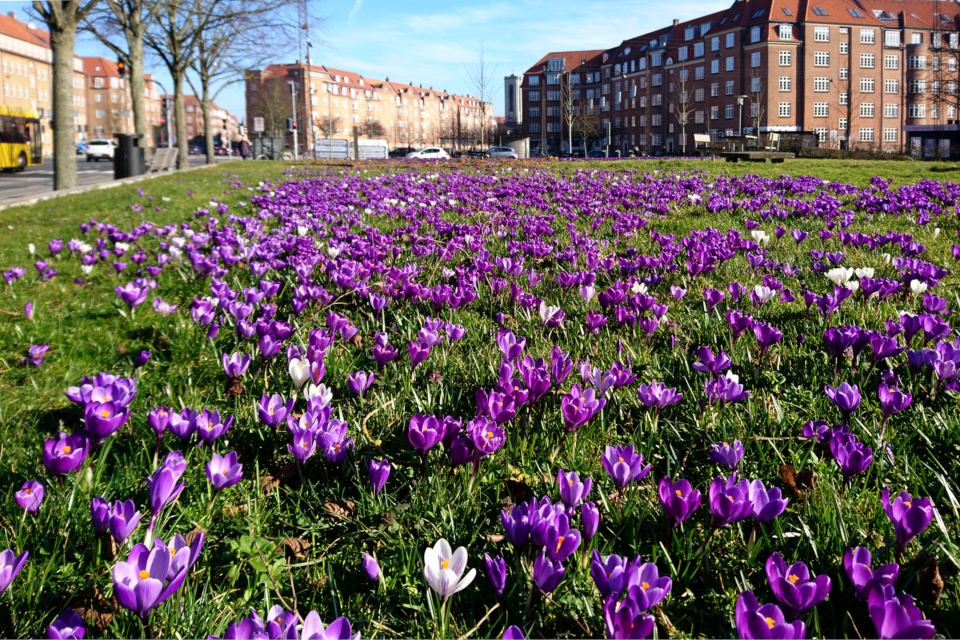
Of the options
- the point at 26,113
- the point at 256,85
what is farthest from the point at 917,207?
the point at 256,85

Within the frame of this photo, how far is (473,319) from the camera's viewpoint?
3336 mm

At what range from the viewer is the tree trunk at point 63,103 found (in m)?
14.7

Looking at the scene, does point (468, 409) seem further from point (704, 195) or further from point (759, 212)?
point (704, 195)

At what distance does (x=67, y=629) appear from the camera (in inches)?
41.7

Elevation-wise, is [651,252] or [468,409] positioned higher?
[651,252]

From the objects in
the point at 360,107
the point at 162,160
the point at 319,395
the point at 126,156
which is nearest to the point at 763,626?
the point at 319,395

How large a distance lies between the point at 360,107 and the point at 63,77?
131 m

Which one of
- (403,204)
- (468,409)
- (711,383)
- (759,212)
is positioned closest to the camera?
(711,383)

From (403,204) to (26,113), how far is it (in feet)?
108

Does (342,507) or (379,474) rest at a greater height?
(379,474)

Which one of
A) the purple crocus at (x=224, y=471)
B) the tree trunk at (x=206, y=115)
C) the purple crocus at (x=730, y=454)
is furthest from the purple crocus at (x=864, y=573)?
the tree trunk at (x=206, y=115)

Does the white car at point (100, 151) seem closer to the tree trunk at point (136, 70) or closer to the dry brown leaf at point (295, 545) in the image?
the tree trunk at point (136, 70)

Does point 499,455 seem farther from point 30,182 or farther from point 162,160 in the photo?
point 162,160

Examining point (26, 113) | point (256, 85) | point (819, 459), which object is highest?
point (256, 85)
